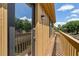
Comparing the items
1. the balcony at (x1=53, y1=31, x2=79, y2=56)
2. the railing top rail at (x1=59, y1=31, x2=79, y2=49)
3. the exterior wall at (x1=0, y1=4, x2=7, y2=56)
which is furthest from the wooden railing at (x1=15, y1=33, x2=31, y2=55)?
the railing top rail at (x1=59, y1=31, x2=79, y2=49)

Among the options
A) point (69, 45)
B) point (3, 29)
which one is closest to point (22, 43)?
point (3, 29)

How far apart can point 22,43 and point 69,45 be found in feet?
2.13

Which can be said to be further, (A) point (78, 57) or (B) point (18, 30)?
(B) point (18, 30)

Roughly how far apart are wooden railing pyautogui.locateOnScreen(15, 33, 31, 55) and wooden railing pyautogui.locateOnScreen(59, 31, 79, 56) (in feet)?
1.71

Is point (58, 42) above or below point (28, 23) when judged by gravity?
below

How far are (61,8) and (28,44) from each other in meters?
0.75

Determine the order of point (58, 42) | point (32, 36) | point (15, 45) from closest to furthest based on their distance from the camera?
1. point (15, 45)
2. point (58, 42)
3. point (32, 36)

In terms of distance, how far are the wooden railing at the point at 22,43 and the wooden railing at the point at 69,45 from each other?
1.71 ft

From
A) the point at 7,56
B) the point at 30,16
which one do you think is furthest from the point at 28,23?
the point at 7,56

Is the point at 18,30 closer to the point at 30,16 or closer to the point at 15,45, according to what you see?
the point at 15,45

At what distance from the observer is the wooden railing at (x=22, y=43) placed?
220cm

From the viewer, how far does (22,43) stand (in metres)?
2.35

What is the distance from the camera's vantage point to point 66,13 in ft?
7.54

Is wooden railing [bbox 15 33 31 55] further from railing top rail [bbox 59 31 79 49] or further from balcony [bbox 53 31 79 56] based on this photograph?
railing top rail [bbox 59 31 79 49]
